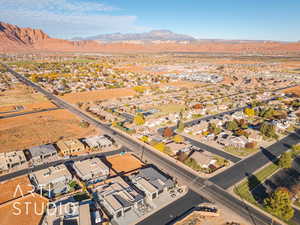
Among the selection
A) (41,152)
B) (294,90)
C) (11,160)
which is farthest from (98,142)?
(294,90)

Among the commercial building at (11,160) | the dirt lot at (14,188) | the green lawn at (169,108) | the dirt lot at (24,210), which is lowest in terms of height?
the dirt lot at (24,210)

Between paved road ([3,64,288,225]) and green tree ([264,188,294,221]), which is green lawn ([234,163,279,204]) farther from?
green tree ([264,188,294,221])

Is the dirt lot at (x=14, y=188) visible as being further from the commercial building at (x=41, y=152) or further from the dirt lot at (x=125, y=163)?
the dirt lot at (x=125, y=163)

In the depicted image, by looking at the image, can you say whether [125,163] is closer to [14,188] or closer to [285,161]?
[14,188]

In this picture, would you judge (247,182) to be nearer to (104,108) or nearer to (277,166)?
(277,166)

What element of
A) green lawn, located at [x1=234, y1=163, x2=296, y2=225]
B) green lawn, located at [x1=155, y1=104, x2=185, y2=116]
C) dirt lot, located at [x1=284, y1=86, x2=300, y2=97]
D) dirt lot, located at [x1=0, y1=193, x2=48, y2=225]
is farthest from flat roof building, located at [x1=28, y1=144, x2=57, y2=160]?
dirt lot, located at [x1=284, y1=86, x2=300, y2=97]

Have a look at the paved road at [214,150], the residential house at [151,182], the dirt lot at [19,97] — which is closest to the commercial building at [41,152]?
the residential house at [151,182]

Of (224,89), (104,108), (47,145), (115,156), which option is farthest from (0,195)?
(224,89)
